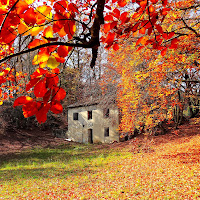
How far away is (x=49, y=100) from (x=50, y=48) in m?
0.44

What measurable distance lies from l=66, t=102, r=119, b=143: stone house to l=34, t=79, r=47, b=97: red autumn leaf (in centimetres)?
1623

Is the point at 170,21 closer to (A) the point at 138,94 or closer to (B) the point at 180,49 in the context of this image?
(B) the point at 180,49

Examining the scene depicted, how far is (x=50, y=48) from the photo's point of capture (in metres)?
1.60

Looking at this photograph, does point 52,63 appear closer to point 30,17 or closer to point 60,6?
point 30,17

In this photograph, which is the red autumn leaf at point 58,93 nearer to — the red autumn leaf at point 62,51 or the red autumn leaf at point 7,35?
the red autumn leaf at point 62,51

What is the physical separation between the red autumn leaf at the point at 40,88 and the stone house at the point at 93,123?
16.2 metres

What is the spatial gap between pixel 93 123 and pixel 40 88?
19.7 m

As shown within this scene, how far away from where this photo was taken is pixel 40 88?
1.40 metres

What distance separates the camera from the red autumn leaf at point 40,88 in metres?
1.39

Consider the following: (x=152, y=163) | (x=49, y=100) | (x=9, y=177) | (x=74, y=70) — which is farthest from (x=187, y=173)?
(x=74, y=70)

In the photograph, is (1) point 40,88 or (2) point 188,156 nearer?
(1) point 40,88

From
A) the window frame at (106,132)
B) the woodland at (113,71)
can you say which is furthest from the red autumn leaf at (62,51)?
the window frame at (106,132)

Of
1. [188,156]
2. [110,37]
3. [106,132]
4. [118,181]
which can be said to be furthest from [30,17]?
[106,132]

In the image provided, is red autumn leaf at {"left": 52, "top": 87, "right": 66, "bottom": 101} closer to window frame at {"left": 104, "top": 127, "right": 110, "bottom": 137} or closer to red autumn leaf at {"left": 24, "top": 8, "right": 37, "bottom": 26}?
red autumn leaf at {"left": 24, "top": 8, "right": 37, "bottom": 26}
